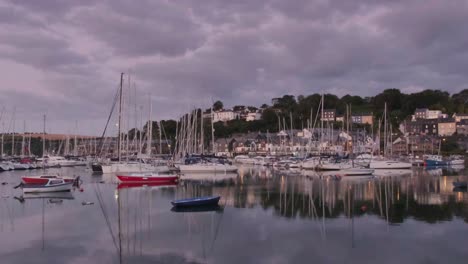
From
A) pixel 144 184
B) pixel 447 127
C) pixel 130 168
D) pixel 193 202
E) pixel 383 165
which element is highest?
pixel 447 127

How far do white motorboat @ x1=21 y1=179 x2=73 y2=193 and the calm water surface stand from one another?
1135 mm

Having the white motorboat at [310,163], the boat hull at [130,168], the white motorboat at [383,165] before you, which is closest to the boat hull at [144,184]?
the boat hull at [130,168]

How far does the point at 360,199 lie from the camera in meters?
35.7

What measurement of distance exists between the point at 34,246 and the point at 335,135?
12333 centimetres

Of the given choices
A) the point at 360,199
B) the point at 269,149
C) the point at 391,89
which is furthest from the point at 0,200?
the point at 391,89

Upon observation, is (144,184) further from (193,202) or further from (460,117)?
(460,117)

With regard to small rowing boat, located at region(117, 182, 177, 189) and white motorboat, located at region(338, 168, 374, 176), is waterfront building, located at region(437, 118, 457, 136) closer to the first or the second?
white motorboat, located at region(338, 168, 374, 176)

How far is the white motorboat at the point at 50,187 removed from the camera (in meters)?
39.6

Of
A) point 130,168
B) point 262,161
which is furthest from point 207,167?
point 262,161

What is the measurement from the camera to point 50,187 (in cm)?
4019

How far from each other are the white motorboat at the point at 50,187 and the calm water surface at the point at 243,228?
1.14m

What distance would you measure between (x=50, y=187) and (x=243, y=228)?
22.3 meters

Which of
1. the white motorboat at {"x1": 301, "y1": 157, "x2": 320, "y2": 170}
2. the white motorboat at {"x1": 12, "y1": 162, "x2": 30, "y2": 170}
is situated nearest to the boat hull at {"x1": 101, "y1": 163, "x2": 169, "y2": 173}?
the white motorboat at {"x1": 301, "y1": 157, "x2": 320, "y2": 170}

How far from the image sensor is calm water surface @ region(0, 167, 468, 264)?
63.7 feet
